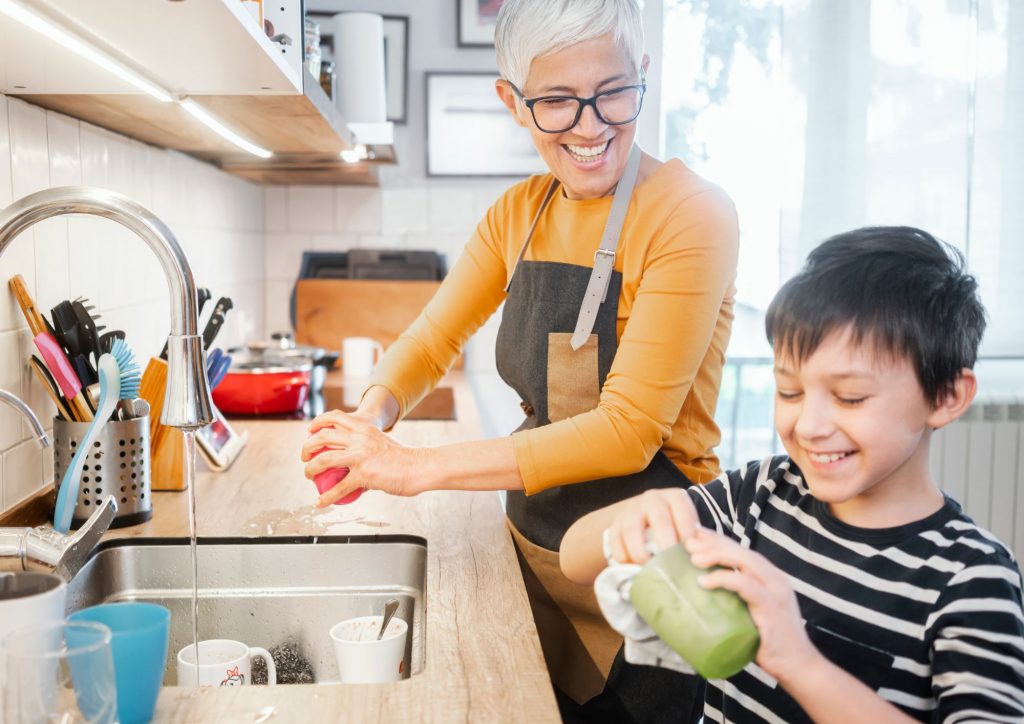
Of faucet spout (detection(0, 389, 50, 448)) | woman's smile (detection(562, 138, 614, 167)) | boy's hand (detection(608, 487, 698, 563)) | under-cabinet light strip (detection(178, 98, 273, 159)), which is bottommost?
boy's hand (detection(608, 487, 698, 563))

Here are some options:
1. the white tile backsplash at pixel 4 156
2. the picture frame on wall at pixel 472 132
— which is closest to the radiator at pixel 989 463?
the picture frame on wall at pixel 472 132

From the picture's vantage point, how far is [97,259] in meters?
1.63

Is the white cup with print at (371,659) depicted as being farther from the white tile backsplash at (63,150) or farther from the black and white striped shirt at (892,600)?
the white tile backsplash at (63,150)

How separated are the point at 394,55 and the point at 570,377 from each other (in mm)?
2049

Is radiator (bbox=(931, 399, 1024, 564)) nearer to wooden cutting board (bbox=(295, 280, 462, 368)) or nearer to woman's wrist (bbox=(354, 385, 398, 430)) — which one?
wooden cutting board (bbox=(295, 280, 462, 368))

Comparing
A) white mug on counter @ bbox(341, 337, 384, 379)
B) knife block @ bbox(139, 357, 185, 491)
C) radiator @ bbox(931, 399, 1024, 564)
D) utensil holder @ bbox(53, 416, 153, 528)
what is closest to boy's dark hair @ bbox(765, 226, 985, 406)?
utensil holder @ bbox(53, 416, 153, 528)

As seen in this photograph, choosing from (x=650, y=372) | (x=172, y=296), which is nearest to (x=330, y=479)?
(x=172, y=296)

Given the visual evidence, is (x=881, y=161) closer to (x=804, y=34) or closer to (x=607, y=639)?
(x=804, y=34)

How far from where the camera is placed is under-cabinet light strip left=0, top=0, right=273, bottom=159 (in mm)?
898

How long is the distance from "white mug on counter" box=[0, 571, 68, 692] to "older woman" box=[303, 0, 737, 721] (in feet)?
1.43

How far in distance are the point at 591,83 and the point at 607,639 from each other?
2.43 ft

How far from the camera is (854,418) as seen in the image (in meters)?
0.87

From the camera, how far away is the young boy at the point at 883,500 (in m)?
0.80

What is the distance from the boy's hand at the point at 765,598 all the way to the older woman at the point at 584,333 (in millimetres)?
451
